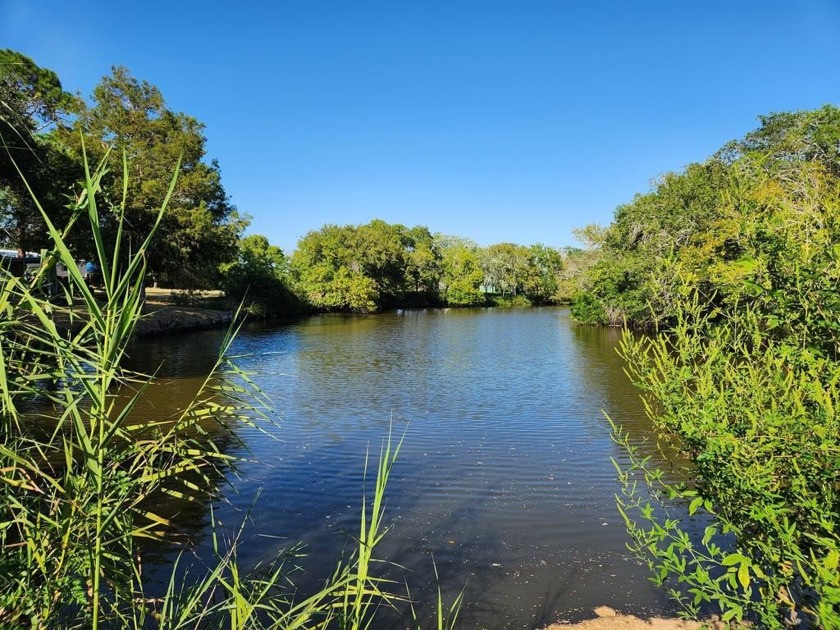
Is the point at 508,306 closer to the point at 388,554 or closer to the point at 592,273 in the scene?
the point at 592,273

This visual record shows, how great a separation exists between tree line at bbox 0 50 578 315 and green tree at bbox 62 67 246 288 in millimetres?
59

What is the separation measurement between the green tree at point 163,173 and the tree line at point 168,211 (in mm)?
59

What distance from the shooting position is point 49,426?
29.5 feet

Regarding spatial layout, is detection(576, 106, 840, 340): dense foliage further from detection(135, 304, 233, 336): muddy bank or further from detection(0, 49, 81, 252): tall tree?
detection(135, 304, 233, 336): muddy bank

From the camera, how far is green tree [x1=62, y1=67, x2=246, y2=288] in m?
27.4

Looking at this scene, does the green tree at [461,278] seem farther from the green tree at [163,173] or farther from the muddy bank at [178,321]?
the green tree at [163,173]

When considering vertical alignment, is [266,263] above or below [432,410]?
above

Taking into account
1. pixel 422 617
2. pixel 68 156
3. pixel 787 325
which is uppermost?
pixel 68 156

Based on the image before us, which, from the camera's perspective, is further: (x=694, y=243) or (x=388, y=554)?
(x=694, y=243)

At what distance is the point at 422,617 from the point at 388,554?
1.17 meters

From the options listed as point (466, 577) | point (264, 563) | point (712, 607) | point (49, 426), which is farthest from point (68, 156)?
point (712, 607)

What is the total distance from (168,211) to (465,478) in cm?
2654

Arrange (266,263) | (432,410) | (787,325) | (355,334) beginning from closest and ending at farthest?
(787,325) < (432,410) < (355,334) < (266,263)

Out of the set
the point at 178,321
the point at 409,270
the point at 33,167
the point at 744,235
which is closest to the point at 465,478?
the point at 744,235
